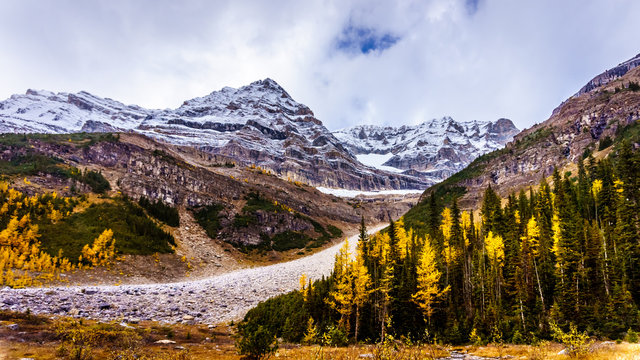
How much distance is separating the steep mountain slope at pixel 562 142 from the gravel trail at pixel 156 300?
10033 centimetres

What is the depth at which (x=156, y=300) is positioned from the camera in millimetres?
36562

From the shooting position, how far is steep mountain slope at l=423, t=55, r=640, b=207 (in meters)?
104

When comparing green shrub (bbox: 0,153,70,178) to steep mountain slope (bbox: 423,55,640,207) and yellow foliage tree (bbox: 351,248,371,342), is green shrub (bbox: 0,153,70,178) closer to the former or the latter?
yellow foliage tree (bbox: 351,248,371,342)

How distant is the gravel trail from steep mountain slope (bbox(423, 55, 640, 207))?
100m

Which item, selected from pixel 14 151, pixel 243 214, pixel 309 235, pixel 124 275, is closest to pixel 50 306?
pixel 124 275

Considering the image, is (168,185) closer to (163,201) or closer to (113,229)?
(163,201)

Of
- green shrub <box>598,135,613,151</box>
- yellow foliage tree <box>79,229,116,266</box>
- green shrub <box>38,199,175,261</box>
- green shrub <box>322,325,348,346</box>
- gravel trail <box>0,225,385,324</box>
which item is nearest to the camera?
green shrub <box>322,325,348,346</box>

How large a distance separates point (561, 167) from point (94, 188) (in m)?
148

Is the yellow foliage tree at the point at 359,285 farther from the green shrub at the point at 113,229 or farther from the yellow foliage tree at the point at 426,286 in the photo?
the green shrub at the point at 113,229

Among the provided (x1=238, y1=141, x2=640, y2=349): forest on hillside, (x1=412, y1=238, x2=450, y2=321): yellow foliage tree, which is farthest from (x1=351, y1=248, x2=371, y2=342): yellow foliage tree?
(x1=412, y1=238, x2=450, y2=321): yellow foliage tree

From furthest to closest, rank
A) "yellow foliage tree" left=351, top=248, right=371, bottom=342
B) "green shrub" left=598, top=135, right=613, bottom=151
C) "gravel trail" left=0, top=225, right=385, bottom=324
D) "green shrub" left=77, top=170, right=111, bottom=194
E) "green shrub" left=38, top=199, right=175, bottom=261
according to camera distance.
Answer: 1. "green shrub" left=598, top=135, right=613, bottom=151
2. "green shrub" left=77, top=170, right=111, bottom=194
3. "green shrub" left=38, top=199, right=175, bottom=261
4. "yellow foliage tree" left=351, top=248, right=371, bottom=342
5. "gravel trail" left=0, top=225, right=385, bottom=324

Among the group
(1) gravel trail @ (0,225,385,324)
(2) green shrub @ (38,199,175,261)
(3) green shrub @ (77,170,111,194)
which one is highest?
(3) green shrub @ (77,170,111,194)

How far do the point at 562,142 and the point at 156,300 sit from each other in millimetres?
148539

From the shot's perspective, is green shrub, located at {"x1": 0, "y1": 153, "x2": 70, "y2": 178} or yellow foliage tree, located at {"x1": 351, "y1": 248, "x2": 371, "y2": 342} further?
green shrub, located at {"x1": 0, "y1": 153, "x2": 70, "y2": 178}
